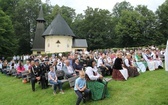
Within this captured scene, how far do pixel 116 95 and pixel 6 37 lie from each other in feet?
119

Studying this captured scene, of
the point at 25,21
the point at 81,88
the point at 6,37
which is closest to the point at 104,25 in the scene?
the point at 25,21

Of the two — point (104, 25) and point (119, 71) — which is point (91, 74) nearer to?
point (119, 71)

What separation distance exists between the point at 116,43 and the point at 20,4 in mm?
28078

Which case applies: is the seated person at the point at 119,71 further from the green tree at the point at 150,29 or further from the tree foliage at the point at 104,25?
the green tree at the point at 150,29

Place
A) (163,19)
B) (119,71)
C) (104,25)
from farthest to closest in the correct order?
(104,25) → (163,19) → (119,71)

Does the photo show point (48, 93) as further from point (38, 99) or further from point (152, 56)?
point (152, 56)

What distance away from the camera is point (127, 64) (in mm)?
11531

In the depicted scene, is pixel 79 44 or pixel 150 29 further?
pixel 150 29

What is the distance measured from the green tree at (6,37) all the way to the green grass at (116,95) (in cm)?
2860

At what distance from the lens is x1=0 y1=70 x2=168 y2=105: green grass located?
7.49 meters

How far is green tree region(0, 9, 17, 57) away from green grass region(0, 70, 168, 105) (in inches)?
1126

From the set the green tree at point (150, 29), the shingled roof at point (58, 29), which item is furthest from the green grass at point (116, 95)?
the green tree at point (150, 29)

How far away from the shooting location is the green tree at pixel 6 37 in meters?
37.8

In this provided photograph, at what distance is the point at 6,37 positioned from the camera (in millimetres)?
40344
